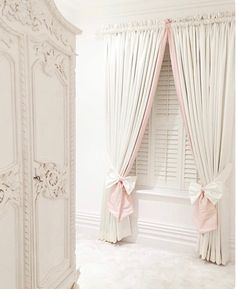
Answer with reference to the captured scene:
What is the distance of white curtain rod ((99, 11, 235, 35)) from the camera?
102 inches

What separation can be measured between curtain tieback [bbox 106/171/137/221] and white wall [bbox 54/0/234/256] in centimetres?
17

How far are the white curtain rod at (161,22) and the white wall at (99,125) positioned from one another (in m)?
0.11

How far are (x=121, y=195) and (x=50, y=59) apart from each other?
1.76 m

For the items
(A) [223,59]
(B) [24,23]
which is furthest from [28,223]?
(A) [223,59]

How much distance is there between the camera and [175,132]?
2980 millimetres

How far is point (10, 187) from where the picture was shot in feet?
4.61

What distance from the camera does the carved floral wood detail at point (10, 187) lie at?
4.43 ft

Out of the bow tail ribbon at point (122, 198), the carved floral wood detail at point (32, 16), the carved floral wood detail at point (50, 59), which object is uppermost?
the carved floral wood detail at point (32, 16)

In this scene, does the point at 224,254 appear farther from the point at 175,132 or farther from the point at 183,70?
the point at 183,70

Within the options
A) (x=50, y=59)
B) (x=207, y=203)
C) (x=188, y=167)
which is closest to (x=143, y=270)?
(x=207, y=203)

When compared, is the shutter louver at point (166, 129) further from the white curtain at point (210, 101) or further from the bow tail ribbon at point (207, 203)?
the bow tail ribbon at point (207, 203)

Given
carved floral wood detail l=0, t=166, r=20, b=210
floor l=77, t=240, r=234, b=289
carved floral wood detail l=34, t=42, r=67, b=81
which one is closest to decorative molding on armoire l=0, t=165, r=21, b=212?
carved floral wood detail l=0, t=166, r=20, b=210

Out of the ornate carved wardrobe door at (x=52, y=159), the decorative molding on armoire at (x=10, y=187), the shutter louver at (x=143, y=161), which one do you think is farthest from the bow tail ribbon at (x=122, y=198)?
the decorative molding on armoire at (x=10, y=187)

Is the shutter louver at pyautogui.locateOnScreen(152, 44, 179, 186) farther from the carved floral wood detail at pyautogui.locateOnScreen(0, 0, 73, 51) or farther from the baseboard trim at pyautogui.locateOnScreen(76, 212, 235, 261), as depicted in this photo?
the carved floral wood detail at pyautogui.locateOnScreen(0, 0, 73, 51)
